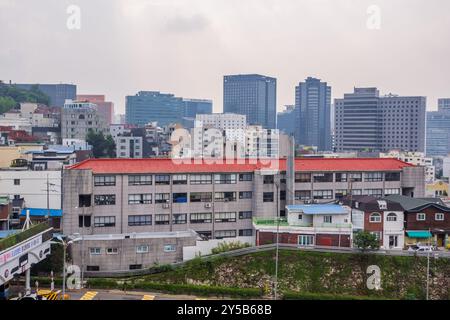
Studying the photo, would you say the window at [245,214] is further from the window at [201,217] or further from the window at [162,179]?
the window at [162,179]

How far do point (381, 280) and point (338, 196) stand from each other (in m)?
6.59

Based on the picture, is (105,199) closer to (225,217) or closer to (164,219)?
(164,219)

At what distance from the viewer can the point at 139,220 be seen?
64.3 feet

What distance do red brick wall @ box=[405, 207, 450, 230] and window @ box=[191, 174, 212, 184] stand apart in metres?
7.37

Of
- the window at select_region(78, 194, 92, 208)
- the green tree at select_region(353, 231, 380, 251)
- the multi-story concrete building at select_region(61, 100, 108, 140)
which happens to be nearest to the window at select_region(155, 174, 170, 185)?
the window at select_region(78, 194, 92, 208)

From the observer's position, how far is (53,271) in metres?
16.0

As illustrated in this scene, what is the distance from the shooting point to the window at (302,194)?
21.6 m

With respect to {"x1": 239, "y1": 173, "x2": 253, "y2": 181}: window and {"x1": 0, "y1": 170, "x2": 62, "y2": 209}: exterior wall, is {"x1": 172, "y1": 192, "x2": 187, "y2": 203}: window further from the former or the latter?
{"x1": 0, "y1": 170, "x2": 62, "y2": 209}: exterior wall

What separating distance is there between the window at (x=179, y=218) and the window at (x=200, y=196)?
680 millimetres

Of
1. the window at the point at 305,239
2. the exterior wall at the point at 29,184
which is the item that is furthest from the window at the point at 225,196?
the exterior wall at the point at 29,184

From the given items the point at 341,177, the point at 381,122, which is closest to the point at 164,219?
the point at 341,177

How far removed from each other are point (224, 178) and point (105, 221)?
4806mm
